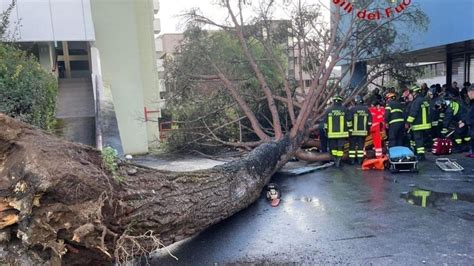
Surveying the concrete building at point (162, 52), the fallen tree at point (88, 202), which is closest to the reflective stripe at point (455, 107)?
the fallen tree at point (88, 202)

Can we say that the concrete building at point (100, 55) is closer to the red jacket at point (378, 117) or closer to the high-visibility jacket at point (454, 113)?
the red jacket at point (378, 117)

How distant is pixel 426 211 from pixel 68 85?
1150 centimetres

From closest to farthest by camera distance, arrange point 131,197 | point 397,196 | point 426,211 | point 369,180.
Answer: point 131,197 → point 426,211 → point 397,196 → point 369,180

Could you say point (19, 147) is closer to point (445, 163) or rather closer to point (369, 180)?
point (369, 180)

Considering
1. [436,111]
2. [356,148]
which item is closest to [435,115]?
[436,111]

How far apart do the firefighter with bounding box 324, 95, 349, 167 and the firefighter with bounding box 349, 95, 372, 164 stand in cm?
11

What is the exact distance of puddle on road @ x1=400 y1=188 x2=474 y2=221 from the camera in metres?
4.72

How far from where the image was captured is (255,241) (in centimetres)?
419

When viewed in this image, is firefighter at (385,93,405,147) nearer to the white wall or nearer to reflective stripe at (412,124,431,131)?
reflective stripe at (412,124,431,131)

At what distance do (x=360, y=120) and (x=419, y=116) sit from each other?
1175 mm

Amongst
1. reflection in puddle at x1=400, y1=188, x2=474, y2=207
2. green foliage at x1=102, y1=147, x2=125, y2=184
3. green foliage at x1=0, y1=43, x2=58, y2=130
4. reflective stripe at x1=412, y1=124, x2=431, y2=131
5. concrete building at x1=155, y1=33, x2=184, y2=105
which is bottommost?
reflection in puddle at x1=400, y1=188, x2=474, y2=207

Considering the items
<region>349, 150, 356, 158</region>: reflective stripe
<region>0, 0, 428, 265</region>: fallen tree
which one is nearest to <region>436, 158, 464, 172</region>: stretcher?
<region>349, 150, 356, 158</region>: reflective stripe

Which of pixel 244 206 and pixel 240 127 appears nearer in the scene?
pixel 244 206

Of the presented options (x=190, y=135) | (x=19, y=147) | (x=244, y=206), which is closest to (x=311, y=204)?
(x=244, y=206)
